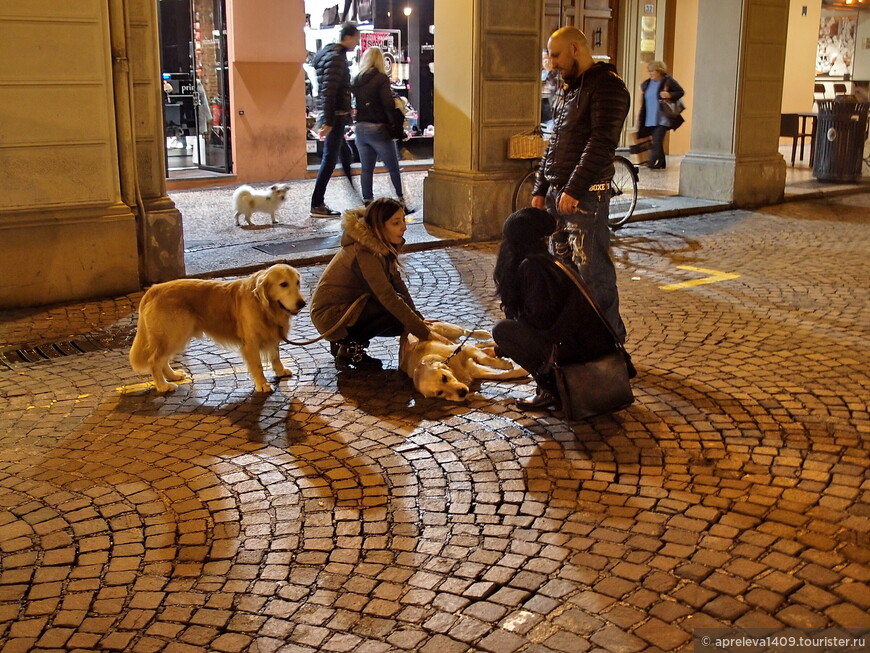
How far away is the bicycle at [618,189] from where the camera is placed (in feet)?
35.1

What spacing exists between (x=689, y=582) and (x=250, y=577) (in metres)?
→ 1.64

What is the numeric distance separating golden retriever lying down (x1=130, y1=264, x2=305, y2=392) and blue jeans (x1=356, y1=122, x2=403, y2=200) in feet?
19.9

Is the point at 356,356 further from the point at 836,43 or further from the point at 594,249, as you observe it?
the point at 836,43

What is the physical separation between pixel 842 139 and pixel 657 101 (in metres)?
2.89

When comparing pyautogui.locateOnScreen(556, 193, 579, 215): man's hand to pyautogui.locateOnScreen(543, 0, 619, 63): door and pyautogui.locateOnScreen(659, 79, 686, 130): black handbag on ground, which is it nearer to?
pyautogui.locateOnScreen(659, 79, 686, 130): black handbag on ground

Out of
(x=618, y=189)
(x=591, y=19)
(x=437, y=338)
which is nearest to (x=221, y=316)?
(x=437, y=338)

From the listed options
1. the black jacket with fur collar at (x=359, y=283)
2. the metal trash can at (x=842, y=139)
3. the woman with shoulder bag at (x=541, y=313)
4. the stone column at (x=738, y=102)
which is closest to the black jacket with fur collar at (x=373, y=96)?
the stone column at (x=738, y=102)

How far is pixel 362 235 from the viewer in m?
6.01

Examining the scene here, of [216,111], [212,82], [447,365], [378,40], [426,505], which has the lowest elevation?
[426,505]

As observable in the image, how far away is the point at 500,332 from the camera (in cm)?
546

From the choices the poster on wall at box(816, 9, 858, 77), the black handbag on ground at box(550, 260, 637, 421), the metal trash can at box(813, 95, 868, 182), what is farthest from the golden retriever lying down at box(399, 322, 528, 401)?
the poster on wall at box(816, 9, 858, 77)

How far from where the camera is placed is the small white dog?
36.6 feet

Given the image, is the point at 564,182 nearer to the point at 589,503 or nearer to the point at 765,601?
the point at 589,503

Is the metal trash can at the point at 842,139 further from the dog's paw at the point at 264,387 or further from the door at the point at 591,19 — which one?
the dog's paw at the point at 264,387
